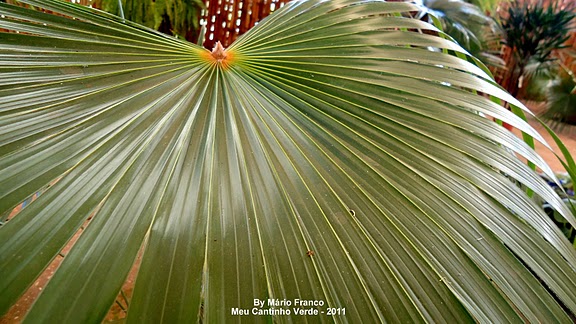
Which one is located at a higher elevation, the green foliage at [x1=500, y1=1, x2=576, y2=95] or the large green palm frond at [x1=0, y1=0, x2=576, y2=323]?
the green foliage at [x1=500, y1=1, x2=576, y2=95]

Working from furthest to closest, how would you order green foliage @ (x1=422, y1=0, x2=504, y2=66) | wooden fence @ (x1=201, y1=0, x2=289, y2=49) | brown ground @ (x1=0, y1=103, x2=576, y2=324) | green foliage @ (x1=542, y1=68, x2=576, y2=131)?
1. green foliage @ (x1=542, y1=68, x2=576, y2=131)
2. green foliage @ (x1=422, y1=0, x2=504, y2=66)
3. wooden fence @ (x1=201, y1=0, x2=289, y2=49)
4. brown ground @ (x1=0, y1=103, x2=576, y2=324)

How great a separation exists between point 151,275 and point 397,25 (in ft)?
1.84

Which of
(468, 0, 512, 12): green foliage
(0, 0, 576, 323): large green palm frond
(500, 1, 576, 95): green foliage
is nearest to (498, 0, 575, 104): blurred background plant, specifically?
(500, 1, 576, 95): green foliage

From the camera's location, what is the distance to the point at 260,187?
39cm

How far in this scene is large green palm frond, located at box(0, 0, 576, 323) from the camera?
31 cm

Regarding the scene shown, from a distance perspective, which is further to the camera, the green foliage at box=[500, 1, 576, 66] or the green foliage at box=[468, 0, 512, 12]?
the green foliage at box=[468, 0, 512, 12]

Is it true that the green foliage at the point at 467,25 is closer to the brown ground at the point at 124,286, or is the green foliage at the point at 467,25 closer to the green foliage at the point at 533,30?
the green foliage at the point at 533,30

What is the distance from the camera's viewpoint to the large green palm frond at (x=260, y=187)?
1.01 ft

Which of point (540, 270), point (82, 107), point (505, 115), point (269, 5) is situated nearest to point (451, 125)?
point (505, 115)

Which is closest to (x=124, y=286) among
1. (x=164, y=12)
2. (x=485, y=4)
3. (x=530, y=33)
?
(x=164, y=12)

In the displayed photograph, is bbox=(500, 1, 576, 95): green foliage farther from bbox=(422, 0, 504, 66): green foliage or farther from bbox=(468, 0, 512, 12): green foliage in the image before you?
bbox=(468, 0, 512, 12): green foliage

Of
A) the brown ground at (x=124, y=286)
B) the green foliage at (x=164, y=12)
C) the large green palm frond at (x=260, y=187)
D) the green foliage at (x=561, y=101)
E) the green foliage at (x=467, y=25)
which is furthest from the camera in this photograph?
the green foliage at (x=561, y=101)

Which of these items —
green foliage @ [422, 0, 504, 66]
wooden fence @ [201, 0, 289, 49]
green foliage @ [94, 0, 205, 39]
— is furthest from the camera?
green foliage @ [422, 0, 504, 66]

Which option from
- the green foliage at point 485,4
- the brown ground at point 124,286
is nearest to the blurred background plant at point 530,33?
the green foliage at point 485,4
